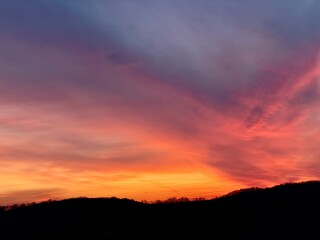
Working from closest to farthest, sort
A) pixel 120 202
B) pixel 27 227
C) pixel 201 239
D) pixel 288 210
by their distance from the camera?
1. pixel 201 239
2. pixel 288 210
3. pixel 27 227
4. pixel 120 202

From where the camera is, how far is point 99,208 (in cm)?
5762

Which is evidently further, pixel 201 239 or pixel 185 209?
pixel 185 209

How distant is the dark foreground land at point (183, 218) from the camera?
45.8 m

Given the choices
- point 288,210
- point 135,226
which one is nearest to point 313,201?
point 288,210

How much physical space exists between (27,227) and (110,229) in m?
9.61

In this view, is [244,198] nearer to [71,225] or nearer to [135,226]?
[135,226]

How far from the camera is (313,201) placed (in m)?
50.2

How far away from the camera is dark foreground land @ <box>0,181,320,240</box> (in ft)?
150

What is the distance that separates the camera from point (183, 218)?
50.2 metres

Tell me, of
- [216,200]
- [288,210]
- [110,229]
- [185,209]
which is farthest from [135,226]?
[288,210]

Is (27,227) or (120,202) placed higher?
(120,202)

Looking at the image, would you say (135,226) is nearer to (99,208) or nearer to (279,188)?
(99,208)

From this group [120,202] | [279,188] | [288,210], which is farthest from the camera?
[120,202]

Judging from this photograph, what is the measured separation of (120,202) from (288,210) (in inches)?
800
